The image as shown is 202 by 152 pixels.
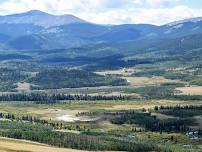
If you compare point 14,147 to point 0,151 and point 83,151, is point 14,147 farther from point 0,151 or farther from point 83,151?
point 83,151

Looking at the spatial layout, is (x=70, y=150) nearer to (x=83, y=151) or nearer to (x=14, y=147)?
(x=83, y=151)

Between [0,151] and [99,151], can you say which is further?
[99,151]

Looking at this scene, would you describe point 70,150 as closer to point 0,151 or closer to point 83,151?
point 83,151

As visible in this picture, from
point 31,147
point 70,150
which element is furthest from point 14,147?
point 70,150

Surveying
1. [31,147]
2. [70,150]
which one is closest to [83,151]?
[70,150]

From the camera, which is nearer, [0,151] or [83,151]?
[0,151]

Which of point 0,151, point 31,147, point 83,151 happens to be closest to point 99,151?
point 83,151
